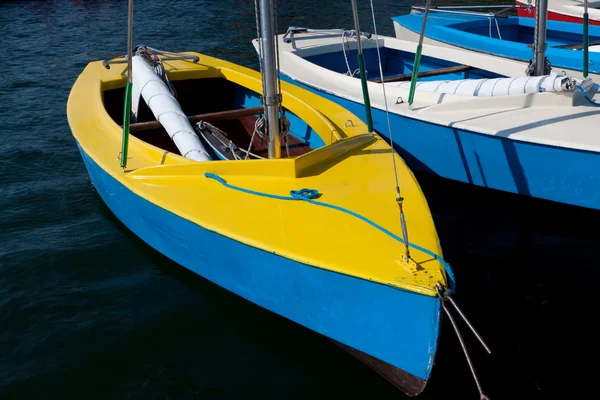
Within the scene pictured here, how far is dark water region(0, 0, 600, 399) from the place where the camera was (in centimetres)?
466

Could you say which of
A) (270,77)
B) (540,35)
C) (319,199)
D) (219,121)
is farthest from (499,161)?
(219,121)

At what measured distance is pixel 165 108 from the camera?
6531mm

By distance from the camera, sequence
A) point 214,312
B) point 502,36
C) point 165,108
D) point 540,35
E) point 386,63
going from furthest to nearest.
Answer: point 502,36
point 386,63
point 540,35
point 165,108
point 214,312

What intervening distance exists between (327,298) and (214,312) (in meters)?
1.50

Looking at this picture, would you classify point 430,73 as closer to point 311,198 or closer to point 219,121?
point 219,121

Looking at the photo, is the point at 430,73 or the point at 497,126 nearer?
the point at 497,126

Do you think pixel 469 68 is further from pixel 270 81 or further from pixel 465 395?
pixel 465 395

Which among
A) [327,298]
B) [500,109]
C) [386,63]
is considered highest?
[386,63]

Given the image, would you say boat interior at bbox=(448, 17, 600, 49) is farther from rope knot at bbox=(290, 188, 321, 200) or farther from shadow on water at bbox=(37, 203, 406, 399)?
shadow on water at bbox=(37, 203, 406, 399)

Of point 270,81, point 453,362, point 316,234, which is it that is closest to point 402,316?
point 316,234

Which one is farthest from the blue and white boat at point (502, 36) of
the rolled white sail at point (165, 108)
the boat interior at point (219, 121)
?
the rolled white sail at point (165, 108)

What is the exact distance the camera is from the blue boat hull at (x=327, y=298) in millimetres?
3857

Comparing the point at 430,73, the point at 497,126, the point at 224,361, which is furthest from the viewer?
the point at 430,73

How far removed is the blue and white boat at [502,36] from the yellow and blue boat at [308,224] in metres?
Result: 3.43
